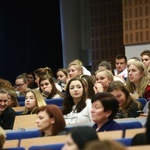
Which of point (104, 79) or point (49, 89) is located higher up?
point (104, 79)

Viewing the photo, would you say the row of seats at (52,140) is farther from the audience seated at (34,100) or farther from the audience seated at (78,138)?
the audience seated at (34,100)

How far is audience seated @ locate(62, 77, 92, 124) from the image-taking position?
229 inches

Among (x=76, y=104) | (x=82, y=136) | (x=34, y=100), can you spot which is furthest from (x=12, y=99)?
(x=82, y=136)

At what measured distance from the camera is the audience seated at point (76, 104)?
5824mm

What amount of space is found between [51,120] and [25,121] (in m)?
1.37

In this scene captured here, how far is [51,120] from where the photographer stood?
4.86 meters

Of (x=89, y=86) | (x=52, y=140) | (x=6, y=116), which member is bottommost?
(x=6, y=116)

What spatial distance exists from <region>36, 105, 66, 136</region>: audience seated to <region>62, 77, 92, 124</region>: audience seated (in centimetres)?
95

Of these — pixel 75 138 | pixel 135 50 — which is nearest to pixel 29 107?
pixel 75 138

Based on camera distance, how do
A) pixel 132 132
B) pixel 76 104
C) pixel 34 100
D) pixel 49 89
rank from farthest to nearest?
pixel 49 89
pixel 34 100
pixel 76 104
pixel 132 132

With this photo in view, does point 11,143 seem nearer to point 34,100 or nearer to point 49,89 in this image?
point 34,100

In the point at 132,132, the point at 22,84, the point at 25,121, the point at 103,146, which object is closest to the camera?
the point at 103,146

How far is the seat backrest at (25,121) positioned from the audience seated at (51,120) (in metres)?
1.19

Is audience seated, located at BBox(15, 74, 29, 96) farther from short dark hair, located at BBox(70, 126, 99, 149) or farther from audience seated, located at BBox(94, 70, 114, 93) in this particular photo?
short dark hair, located at BBox(70, 126, 99, 149)
